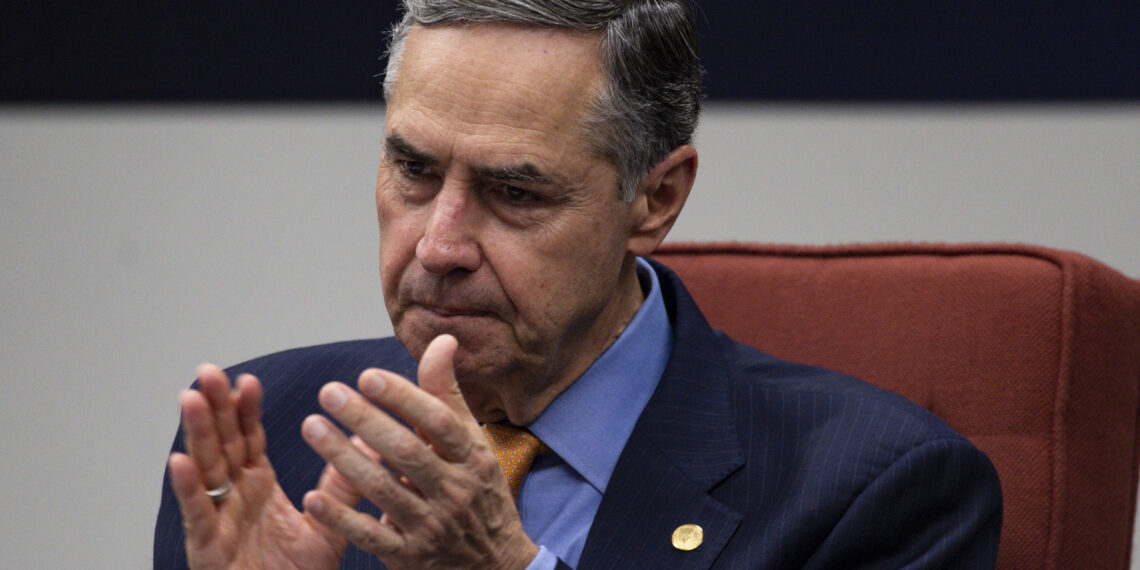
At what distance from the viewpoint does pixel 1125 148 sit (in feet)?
8.05

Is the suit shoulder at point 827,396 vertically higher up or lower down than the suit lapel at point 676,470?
higher up

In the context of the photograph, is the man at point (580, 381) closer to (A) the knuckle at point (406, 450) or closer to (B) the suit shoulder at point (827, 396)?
(B) the suit shoulder at point (827, 396)

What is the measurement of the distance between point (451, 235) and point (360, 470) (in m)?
0.38

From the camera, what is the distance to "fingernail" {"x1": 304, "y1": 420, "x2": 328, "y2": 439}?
115 centimetres

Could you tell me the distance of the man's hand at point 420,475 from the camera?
1159 millimetres

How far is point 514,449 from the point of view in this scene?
64.4 inches

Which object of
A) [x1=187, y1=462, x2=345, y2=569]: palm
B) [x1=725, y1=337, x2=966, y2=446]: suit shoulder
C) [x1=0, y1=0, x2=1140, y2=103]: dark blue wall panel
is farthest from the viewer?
[x1=0, y1=0, x2=1140, y2=103]: dark blue wall panel

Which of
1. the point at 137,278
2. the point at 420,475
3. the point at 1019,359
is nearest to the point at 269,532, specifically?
the point at 420,475

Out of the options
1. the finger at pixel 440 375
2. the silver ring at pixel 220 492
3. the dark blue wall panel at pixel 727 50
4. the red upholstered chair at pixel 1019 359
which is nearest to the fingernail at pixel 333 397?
the finger at pixel 440 375

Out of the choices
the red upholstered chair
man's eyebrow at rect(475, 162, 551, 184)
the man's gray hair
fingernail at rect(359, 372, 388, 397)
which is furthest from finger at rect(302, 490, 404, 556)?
the red upholstered chair

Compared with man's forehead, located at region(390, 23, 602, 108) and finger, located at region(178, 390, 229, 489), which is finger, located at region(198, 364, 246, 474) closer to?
finger, located at region(178, 390, 229, 489)

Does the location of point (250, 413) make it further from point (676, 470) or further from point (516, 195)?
point (676, 470)

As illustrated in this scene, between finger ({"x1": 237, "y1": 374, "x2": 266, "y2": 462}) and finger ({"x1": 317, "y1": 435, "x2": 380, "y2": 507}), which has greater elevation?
finger ({"x1": 237, "y1": 374, "x2": 266, "y2": 462})

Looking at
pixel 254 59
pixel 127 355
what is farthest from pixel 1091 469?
pixel 127 355
